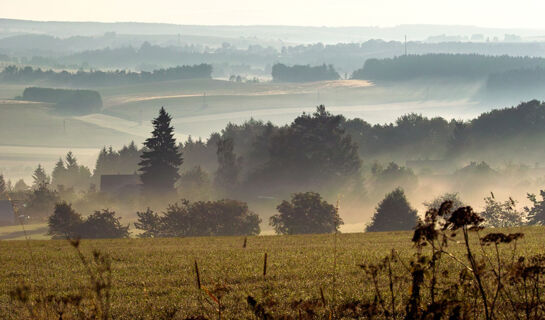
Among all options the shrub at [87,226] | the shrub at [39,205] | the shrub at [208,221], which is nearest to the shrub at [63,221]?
the shrub at [87,226]

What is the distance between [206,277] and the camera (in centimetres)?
1811

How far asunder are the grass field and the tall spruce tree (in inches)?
3242

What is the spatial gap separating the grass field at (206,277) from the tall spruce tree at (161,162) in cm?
8234

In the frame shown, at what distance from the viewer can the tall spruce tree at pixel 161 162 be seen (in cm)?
11006

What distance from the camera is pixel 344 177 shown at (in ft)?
392

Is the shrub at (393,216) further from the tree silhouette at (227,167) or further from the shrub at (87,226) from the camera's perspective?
the tree silhouette at (227,167)

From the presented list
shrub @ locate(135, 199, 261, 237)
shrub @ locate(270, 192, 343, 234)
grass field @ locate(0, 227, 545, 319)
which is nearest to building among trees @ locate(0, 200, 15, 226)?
shrub @ locate(135, 199, 261, 237)

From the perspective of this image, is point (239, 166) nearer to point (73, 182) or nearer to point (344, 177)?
point (344, 177)

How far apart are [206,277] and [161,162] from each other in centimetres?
9435

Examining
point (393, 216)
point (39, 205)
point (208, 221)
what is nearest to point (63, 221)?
point (208, 221)

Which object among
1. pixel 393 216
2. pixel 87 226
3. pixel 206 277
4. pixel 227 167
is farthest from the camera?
pixel 227 167

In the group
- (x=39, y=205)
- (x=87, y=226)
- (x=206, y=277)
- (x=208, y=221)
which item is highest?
(x=39, y=205)

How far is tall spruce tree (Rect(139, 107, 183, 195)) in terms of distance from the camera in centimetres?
11006

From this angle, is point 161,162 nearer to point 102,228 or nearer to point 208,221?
point 102,228
